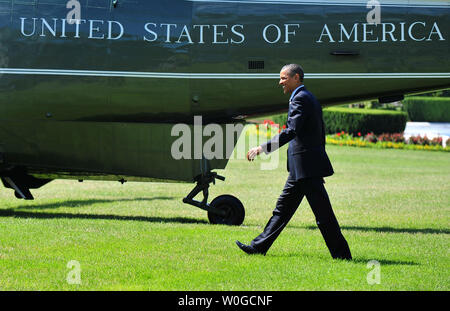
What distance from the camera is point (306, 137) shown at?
6902 millimetres

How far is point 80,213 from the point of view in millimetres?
10734

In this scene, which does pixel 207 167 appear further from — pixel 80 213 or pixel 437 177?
pixel 437 177

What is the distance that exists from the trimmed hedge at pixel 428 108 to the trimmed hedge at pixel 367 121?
707 centimetres

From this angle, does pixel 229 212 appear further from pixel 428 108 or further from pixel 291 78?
pixel 428 108

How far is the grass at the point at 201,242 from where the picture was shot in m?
6.18

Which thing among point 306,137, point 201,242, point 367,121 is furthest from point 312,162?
point 367,121

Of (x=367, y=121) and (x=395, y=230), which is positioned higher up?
(x=367, y=121)

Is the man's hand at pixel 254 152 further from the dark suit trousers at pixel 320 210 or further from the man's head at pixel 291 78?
the man's head at pixel 291 78

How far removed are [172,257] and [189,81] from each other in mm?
3044

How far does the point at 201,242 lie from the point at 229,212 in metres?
1.81

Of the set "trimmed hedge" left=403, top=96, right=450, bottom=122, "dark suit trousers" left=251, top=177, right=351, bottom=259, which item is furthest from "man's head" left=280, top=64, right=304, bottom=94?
"trimmed hedge" left=403, top=96, right=450, bottom=122
